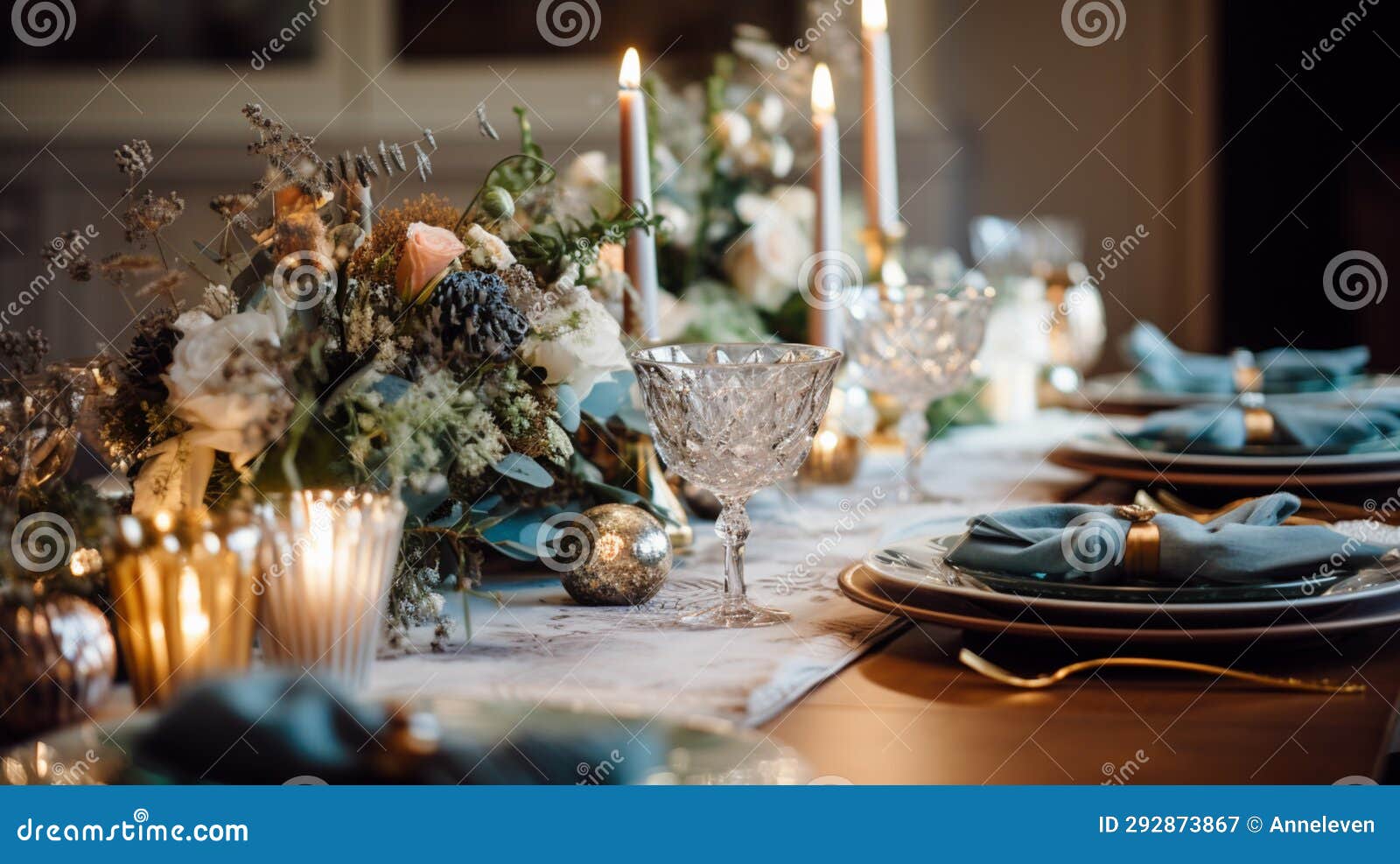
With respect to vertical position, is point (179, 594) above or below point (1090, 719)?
above

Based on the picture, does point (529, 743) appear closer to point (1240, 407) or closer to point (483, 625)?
point (483, 625)

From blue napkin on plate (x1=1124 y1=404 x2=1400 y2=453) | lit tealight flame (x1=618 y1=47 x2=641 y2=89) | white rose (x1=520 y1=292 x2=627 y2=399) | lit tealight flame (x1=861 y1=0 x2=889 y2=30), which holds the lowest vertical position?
blue napkin on plate (x1=1124 y1=404 x2=1400 y2=453)

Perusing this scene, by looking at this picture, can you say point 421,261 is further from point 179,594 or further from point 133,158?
point 179,594

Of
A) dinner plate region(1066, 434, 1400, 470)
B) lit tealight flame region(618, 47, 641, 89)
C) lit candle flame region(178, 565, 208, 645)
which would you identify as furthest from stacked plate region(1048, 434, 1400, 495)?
lit candle flame region(178, 565, 208, 645)

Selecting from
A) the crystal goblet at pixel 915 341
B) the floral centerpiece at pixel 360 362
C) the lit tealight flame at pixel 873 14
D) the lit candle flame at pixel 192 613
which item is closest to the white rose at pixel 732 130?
the lit tealight flame at pixel 873 14

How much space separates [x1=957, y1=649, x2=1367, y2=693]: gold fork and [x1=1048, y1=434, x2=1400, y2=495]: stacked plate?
0.57 m

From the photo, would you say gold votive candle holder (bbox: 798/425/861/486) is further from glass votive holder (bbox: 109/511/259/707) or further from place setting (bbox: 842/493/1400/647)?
glass votive holder (bbox: 109/511/259/707)

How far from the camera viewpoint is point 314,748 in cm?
63

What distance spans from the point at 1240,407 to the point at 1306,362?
512 mm

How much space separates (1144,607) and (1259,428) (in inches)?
27.6

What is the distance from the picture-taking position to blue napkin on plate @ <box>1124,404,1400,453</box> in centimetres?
139

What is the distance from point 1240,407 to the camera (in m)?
1.46

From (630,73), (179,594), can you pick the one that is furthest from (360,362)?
(630,73)

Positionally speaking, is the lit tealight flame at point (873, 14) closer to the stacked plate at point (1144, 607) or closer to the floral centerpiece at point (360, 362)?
the floral centerpiece at point (360, 362)
